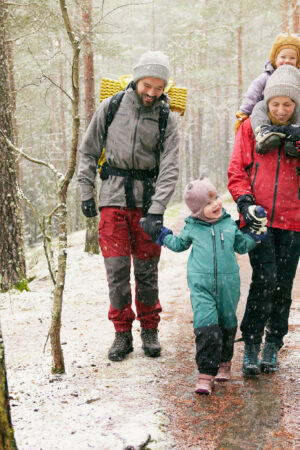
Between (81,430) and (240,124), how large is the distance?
9.20ft

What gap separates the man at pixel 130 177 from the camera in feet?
12.1

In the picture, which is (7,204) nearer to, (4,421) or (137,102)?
(137,102)

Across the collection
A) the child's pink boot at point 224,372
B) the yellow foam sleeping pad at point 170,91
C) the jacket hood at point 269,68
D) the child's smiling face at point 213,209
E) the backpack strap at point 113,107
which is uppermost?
the jacket hood at point 269,68

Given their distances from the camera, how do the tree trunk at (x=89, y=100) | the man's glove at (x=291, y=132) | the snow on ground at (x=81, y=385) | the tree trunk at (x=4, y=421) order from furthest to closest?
the tree trunk at (x=89, y=100)
the man's glove at (x=291, y=132)
the snow on ground at (x=81, y=385)
the tree trunk at (x=4, y=421)

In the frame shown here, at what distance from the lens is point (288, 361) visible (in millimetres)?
3783

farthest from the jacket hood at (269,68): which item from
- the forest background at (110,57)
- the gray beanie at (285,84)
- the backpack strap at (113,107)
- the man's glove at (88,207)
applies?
the forest background at (110,57)

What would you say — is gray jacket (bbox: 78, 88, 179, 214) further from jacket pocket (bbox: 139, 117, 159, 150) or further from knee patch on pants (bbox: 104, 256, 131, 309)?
knee patch on pants (bbox: 104, 256, 131, 309)

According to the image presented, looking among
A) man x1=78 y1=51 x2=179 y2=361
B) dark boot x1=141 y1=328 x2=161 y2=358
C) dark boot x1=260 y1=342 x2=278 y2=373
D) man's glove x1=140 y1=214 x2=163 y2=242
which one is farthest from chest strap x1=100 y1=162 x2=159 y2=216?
dark boot x1=260 y1=342 x2=278 y2=373

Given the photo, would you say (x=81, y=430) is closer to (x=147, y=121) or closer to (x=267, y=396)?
(x=267, y=396)

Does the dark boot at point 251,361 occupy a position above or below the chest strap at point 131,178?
below

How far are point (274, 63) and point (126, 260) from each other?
2.21m

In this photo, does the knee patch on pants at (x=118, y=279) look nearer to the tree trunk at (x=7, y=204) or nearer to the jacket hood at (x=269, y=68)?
the jacket hood at (x=269, y=68)

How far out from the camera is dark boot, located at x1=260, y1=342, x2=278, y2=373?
3.55 metres

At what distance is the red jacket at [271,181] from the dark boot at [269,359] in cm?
107
